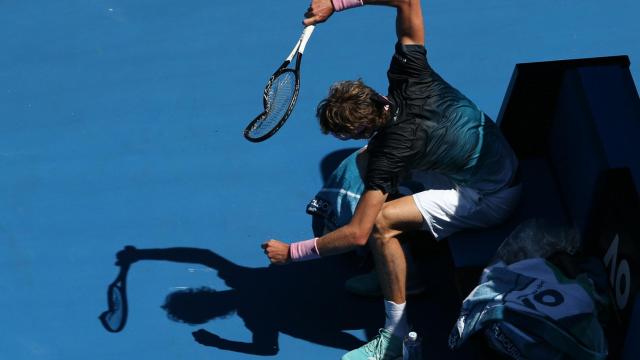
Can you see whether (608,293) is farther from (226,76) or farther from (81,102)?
(81,102)

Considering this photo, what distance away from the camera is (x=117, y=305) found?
4371mm

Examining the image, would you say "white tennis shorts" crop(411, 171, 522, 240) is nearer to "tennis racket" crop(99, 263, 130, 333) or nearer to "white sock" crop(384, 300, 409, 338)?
"white sock" crop(384, 300, 409, 338)

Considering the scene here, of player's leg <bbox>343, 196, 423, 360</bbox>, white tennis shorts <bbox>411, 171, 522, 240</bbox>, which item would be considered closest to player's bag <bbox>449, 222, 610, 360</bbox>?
white tennis shorts <bbox>411, 171, 522, 240</bbox>

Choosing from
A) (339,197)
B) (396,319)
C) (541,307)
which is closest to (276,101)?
(339,197)

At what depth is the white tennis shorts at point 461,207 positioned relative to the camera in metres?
3.87

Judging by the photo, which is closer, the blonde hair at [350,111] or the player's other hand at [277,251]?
the blonde hair at [350,111]

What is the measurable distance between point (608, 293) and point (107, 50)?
11.1ft

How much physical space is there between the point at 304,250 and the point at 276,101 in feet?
2.23

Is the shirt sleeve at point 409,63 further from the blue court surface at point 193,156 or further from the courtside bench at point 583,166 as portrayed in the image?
the blue court surface at point 193,156

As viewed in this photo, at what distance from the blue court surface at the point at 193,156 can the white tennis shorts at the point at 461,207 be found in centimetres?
39

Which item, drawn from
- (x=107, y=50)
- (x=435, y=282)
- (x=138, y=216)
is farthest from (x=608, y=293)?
(x=107, y=50)

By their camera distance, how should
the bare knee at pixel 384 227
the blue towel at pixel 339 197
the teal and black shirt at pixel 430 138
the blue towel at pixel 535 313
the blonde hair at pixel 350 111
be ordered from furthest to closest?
the blue towel at pixel 339 197 < the bare knee at pixel 384 227 < the teal and black shirt at pixel 430 138 < the blonde hair at pixel 350 111 < the blue towel at pixel 535 313

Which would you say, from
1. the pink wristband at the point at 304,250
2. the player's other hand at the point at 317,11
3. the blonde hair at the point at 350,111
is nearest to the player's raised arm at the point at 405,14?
the player's other hand at the point at 317,11

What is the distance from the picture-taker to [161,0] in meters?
5.98
